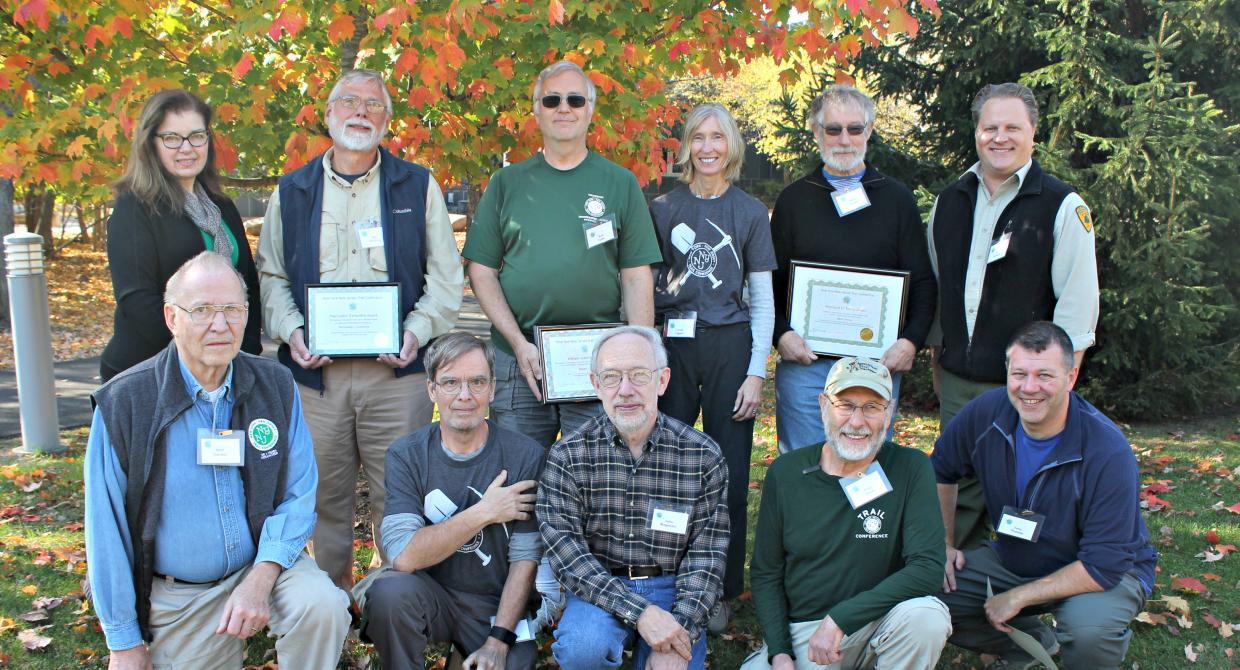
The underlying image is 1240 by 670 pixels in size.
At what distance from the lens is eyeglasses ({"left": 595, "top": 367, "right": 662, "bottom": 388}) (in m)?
3.80

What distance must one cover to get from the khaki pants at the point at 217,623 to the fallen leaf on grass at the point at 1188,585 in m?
4.47

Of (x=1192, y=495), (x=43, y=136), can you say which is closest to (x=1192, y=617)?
(x=1192, y=495)

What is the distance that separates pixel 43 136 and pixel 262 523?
3.17 meters

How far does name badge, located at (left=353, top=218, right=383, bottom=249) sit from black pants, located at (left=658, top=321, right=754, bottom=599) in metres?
1.43

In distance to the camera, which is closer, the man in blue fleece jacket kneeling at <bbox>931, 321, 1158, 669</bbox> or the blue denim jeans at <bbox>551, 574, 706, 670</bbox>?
the blue denim jeans at <bbox>551, 574, 706, 670</bbox>

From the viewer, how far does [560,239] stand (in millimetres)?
4477

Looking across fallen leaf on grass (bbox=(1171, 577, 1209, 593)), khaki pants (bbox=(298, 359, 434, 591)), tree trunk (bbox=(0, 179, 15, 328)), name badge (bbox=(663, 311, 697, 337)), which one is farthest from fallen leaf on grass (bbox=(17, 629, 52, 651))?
tree trunk (bbox=(0, 179, 15, 328))

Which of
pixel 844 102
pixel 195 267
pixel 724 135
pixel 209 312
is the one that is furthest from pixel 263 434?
pixel 844 102

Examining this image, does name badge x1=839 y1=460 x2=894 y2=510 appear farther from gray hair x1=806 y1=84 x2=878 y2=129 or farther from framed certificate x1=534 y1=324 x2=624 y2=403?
gray hair x1=806 y1=84 x2=878 y2=129

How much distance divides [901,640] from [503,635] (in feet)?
4.97

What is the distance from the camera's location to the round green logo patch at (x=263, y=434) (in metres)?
3.61

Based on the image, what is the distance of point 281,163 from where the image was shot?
669 cm

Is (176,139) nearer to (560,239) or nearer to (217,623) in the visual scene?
(560,239)

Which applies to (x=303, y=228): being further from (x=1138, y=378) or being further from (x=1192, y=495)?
(x=1138, y=378)
